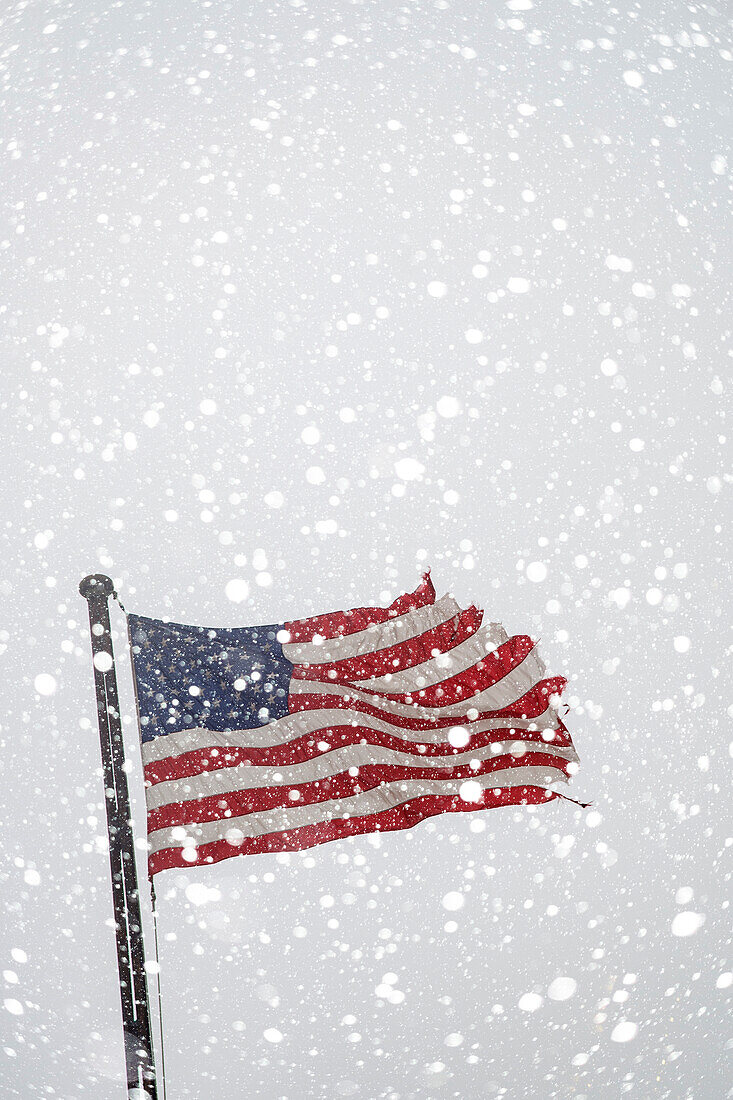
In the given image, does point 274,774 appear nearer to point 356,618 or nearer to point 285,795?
point 285,795

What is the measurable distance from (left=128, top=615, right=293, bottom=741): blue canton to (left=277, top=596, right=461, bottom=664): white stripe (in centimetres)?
2

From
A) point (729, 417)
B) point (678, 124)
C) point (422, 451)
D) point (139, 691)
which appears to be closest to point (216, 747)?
point (139, 691)

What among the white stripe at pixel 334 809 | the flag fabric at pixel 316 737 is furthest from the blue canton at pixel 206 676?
the white stripe at pixel 334 809

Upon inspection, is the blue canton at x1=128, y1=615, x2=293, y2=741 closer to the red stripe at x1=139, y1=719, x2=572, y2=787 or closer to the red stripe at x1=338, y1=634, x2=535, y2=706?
Answer: the red stripe at x1=139, y1=719, x2=572, y2=787

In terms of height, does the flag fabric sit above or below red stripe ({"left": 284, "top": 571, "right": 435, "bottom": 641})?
below

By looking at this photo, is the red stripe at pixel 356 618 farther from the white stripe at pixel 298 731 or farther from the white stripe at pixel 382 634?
the white stripe at pixel 298 731

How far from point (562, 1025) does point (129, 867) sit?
23.5 inches

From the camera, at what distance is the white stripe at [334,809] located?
1.16 m

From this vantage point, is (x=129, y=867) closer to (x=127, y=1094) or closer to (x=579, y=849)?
(x=127, y=1094)

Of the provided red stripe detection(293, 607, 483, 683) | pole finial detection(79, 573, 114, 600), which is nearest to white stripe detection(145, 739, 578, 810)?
red stripe detection(293, 607, 483, 683)

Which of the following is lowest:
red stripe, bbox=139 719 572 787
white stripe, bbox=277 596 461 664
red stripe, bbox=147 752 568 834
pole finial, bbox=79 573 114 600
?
red stripe, bbox=147 752 568 834

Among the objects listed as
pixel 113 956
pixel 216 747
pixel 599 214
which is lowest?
pixel 113 956

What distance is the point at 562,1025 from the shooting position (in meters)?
1.21

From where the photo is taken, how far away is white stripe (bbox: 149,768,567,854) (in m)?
1.16
